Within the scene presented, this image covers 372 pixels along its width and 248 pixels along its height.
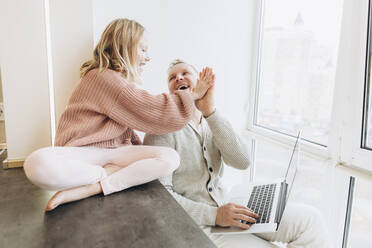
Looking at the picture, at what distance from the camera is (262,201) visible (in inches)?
39.6

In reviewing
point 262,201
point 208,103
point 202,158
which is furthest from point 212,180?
point 208,103

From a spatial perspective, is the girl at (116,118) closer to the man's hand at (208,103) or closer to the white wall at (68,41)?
the man's hand at (208,103)

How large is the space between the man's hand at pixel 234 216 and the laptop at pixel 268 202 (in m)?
0.02

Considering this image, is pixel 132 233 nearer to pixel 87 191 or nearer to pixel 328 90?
pixel 87 191

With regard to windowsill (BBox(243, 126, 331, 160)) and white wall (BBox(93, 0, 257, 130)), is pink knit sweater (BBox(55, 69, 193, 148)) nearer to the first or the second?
white wall (BBox(93, 0, 257, 130))

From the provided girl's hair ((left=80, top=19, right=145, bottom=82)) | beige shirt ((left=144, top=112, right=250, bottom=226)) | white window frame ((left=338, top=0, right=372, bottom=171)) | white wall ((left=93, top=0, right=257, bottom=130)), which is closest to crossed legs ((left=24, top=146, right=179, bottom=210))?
beige shirt ((left=144, top=112, right=250, bottom=226))

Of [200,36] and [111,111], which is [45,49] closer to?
[111,111]

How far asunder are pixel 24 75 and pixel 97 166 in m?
0.70

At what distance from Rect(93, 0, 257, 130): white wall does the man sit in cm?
39

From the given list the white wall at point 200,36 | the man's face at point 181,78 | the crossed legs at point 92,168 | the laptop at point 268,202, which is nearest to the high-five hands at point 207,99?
the man's face at point 181,78

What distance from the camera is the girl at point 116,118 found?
986 mm

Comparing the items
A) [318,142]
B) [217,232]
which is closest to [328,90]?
[318,142]

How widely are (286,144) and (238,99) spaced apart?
0.51 metres

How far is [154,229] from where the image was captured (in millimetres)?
701
